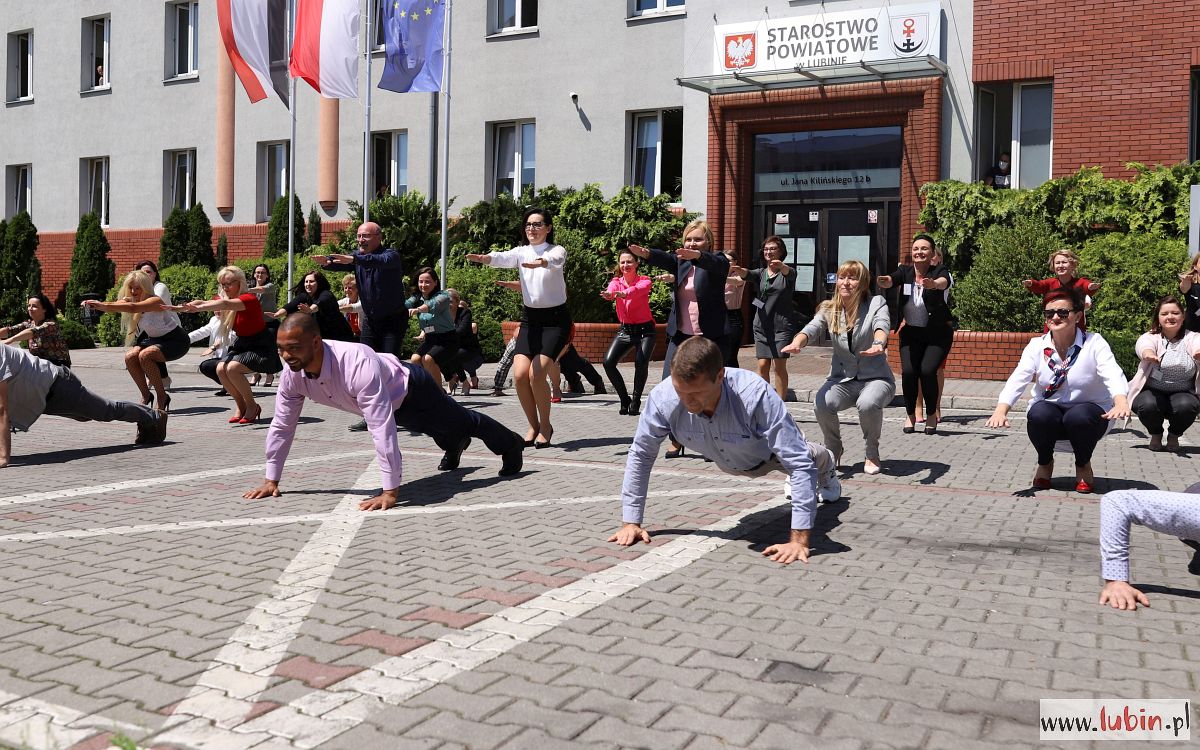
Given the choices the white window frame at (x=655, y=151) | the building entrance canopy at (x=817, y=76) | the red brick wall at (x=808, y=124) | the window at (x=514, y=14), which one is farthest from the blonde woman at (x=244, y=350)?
the window at (x=514, y=14)

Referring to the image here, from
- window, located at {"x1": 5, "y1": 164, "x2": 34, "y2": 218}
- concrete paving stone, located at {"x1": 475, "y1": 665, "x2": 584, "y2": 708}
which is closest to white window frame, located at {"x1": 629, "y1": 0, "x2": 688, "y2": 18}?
window, located at {"x1": 5, "y1": 164, "x2": 34, "y2": 218}

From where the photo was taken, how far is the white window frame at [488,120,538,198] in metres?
24.9

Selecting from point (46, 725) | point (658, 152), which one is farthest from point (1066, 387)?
point (658, 152)

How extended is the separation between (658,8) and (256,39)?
7.51m

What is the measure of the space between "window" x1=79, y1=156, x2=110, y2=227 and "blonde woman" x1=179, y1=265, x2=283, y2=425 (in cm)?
2154

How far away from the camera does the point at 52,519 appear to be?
264 inches

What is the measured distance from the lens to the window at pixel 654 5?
23.1 meters

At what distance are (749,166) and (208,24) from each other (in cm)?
1470

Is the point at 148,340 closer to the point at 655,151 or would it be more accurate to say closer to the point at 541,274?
the point at 541,274

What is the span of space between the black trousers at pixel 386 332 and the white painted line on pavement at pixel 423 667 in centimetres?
537

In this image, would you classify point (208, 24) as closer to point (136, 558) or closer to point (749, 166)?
point (749, 166)

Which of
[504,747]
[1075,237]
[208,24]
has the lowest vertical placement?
[504,747]

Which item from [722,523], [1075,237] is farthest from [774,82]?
[722,523]

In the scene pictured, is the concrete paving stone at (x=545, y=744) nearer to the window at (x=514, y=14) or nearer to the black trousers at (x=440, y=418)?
the black trousers at (x=440, y=418)
